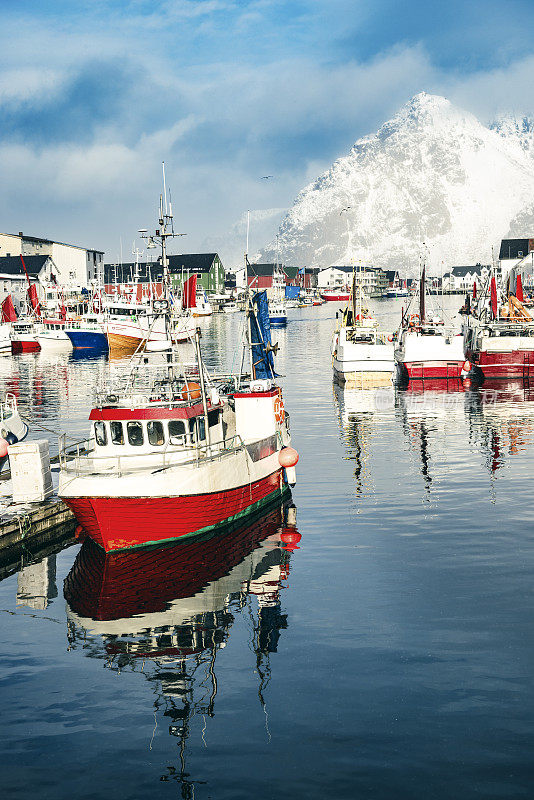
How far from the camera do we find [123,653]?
2055 centimetres

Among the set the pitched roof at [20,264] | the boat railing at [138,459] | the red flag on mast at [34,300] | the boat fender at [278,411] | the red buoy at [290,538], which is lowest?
the red buoy at [290,538]

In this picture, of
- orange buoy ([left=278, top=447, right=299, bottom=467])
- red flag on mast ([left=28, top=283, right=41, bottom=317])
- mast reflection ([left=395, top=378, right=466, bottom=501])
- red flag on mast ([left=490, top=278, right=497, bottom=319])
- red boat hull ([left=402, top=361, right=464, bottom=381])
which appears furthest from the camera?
red flag on mast ([left=28, top=283, right=41, bottom=317])

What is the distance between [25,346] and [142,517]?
106 meters

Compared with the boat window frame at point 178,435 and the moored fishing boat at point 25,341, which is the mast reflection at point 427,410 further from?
the moored fishing boat at point 25,341

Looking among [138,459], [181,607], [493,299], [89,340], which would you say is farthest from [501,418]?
[89,340]

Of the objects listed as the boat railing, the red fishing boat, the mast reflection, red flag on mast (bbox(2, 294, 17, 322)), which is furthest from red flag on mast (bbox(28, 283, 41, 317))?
the boat railing

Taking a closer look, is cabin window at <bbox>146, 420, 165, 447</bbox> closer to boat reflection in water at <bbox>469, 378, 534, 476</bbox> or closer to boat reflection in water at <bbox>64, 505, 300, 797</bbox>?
boat reflection in water at <bbox>64, 505, 300, 797</bbox>

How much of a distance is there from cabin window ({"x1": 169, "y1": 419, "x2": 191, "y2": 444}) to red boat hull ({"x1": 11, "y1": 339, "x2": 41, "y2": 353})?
103564mm

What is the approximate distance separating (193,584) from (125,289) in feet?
443

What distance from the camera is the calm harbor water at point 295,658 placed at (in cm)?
1523

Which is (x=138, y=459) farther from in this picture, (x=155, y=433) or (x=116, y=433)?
(x=116, y=433)

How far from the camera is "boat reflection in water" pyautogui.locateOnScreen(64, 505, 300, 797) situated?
18938mm

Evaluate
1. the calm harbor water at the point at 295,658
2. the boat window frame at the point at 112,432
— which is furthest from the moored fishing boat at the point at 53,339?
the boat window frame at the point at 112,432

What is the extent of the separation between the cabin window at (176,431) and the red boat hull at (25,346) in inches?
4077
